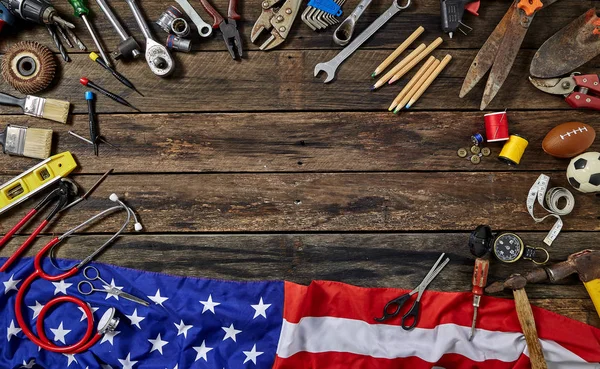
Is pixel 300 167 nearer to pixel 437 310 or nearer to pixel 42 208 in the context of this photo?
pixel 437 310

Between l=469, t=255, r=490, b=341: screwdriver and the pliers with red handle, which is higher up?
the pliers with red handle

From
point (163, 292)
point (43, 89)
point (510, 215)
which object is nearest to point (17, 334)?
point (163, 292)

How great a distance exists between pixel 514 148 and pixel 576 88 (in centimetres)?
38

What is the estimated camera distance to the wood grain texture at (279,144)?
6.08ft

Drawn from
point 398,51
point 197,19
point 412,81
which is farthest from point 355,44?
point 197,19

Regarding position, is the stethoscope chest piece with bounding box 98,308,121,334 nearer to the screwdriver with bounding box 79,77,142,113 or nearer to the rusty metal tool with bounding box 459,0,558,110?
the screwdriver with bounding box 79,77,142,113

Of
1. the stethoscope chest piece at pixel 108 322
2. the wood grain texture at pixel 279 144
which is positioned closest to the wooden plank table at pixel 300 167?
the wood grain texture at pixel 279 144

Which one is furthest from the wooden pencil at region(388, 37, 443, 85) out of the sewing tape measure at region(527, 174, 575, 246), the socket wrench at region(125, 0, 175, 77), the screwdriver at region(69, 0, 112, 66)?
the screwdriver at region(69, 0, 112, 66)

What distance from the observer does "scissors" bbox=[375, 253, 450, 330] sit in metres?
1.77

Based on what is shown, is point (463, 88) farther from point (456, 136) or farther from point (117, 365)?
point (117, 365)

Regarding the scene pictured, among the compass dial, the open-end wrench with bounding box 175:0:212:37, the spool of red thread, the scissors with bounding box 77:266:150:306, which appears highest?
the open-end wrench with bounding box 175:0:212:37

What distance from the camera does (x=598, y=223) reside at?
6.09 feet

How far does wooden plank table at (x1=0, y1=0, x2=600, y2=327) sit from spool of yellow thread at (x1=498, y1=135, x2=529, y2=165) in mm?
72

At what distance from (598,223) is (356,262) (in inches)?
40.1
